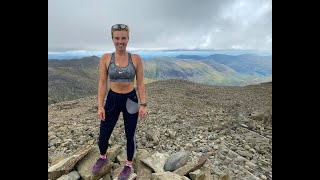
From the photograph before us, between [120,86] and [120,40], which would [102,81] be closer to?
[120,86]

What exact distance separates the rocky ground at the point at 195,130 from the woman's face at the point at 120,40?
9.02 feet

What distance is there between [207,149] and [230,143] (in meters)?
0.84

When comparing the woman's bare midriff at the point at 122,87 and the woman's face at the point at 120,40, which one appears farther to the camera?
the woman's bare midriff at the point at 122,87

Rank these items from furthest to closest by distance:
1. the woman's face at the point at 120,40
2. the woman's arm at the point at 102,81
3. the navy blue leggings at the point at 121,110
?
the navy blue leggings at the point at 121,110 < the woman's arm at the point at 102,81 < the woman's face at the point at 120,40

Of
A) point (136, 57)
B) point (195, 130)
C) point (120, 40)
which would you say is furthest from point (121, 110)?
point (195, 130)

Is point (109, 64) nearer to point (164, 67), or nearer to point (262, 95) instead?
point (262, 95)

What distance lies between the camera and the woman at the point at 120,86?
420cm

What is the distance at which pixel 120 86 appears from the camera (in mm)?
4312

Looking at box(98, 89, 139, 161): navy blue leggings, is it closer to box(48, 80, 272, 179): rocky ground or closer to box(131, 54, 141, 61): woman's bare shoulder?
box(131, 54, 141, 61): woman's bare shoulder

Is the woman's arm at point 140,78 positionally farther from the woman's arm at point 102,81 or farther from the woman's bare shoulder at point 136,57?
the woman's arm at point 102,81

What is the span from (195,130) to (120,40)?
4.46 meters

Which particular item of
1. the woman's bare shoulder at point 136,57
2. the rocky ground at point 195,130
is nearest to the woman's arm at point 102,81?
the woman's bare shoulder at point 136,57

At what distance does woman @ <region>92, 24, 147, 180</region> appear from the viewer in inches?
165

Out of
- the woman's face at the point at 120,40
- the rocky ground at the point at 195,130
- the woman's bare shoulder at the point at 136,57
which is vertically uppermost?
the woman's face at the point at 120,40
